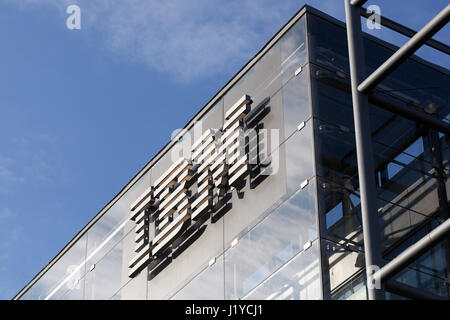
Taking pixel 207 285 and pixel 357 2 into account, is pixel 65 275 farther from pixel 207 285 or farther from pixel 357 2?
pixel 357 2

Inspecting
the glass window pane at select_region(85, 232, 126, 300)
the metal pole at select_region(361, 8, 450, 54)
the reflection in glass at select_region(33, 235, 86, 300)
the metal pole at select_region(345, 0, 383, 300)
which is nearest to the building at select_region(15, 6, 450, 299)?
the glass window pane at select_region(85, 232, 126, 300)

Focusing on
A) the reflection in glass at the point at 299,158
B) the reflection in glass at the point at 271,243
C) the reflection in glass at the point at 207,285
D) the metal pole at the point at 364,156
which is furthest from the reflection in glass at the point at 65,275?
the metal pole at the point at 364,156

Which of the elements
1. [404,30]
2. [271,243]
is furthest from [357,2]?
[404,30]

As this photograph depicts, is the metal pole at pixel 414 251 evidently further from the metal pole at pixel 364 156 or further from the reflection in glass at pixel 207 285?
the reflection in glass at pixel 207 285

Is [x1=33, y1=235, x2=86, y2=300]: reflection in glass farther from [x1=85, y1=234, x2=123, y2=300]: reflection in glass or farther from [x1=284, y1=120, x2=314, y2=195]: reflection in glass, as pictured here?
[x1=284, y1=120, x2=314, y2=195]: reflection in glass

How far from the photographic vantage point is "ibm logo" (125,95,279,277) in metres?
23.1

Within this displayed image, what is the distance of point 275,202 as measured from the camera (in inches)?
845

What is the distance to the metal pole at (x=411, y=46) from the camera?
13406 millimetres

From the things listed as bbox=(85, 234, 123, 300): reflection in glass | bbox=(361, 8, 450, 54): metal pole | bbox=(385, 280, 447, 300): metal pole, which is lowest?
bbox=(385, 280, 447, 300): metal pole

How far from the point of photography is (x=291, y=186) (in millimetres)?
20969

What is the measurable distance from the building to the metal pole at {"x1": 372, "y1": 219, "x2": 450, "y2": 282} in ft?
18.6

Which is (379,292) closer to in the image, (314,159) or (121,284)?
(314,159)

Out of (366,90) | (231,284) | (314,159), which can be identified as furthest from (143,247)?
(366,90)

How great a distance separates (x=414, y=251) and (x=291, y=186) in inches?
339
